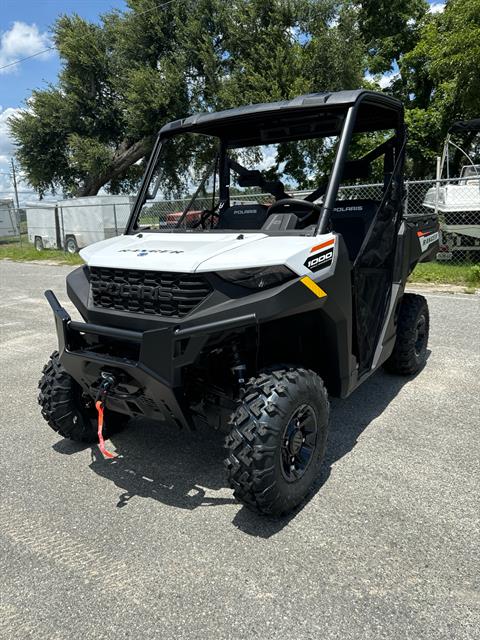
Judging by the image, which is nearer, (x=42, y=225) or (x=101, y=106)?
(x=42, y=225)

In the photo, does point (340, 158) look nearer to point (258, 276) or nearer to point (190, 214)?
point (258, 276)

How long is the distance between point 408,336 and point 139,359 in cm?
269

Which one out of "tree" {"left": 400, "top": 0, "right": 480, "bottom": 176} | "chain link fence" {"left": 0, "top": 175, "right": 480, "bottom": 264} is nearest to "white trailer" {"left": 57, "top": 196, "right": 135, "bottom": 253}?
"chain link fence" {"left": 0, "top": 175, "right": 480, "bottom": 264}

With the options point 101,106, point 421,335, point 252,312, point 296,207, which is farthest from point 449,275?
point 101,106

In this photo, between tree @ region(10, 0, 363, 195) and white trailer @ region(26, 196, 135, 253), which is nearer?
white trailer @ region(26, 196, 135, 253)

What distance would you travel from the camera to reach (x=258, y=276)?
260 centimetres

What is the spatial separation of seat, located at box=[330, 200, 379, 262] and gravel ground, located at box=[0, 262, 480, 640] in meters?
1.28

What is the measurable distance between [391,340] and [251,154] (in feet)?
6.96

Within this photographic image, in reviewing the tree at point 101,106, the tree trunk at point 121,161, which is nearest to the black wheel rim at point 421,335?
the tree at point 101,106

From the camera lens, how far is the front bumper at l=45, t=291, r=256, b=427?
2.49m

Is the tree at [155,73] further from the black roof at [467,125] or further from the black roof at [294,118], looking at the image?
the black roof at [294,118]

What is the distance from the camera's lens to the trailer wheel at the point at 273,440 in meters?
2.50

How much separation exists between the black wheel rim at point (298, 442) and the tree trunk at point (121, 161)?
21.1 metres

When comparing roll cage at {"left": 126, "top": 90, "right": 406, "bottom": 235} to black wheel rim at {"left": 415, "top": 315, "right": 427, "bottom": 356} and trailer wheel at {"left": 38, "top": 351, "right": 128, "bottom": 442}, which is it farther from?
black wheel rim at {"left": 415, "top": 315, "right": 427, "bottom": 356}
